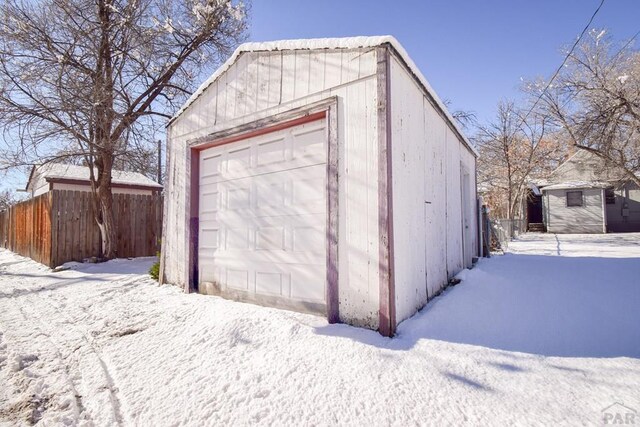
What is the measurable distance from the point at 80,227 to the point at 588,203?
26.5 meters

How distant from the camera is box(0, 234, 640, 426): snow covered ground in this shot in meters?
2.06

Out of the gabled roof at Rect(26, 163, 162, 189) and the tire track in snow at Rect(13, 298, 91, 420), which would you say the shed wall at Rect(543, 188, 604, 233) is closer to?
the gabled roof at Rect(26, 163, 162, 189)

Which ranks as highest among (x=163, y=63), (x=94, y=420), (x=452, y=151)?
(x=163, y=63)

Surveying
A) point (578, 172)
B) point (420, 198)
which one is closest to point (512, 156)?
point (578, 172)

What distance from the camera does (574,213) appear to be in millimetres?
20172

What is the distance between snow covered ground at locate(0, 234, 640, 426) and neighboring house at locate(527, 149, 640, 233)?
1970 cm

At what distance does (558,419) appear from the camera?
1.88 m

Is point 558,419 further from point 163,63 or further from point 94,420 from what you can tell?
point 163,63

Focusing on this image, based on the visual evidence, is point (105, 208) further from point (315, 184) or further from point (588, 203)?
point (588, 203)

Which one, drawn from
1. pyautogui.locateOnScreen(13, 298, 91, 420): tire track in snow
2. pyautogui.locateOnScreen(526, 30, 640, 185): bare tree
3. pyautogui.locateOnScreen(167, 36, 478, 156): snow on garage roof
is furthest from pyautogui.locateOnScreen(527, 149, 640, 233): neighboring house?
pyautogui.locateOnScreen(13, 298, 91, 420): tire track in snow

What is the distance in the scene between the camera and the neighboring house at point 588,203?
19359mm

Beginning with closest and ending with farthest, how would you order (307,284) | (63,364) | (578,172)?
1. (63,364)
2. (307,284)
3. (578,172)

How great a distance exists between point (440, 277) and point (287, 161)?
10.1 ft

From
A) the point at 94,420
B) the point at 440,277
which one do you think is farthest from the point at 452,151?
the point at 94,420
